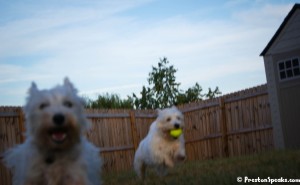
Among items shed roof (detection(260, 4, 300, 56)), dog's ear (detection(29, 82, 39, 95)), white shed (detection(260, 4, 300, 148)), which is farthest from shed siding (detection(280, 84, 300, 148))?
dog's ear (detection(29, 82, 39, 95))

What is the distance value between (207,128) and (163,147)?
7.63 m

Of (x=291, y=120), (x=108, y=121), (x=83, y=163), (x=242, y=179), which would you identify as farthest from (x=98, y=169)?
(x=108, y=121)

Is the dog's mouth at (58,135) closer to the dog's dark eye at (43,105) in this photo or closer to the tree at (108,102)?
the dog's dark eye at (43,105)

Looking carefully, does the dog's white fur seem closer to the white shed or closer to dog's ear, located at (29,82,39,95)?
dog's ear, located at (29,82,39,95)

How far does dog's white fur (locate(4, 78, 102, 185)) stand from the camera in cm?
457

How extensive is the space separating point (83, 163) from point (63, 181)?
273 mm

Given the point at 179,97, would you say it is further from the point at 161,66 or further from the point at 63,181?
the point at 63,181

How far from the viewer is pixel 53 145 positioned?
4570 millimetres

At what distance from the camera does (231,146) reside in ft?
54.1

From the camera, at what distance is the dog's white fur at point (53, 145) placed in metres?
Result: 4.57

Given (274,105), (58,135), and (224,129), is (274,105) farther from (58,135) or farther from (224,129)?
(58,135)

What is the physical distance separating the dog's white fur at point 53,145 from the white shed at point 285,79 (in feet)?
33.5

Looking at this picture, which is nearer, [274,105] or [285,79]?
[285,79]

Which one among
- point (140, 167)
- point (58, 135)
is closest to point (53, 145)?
point (58, 135)
